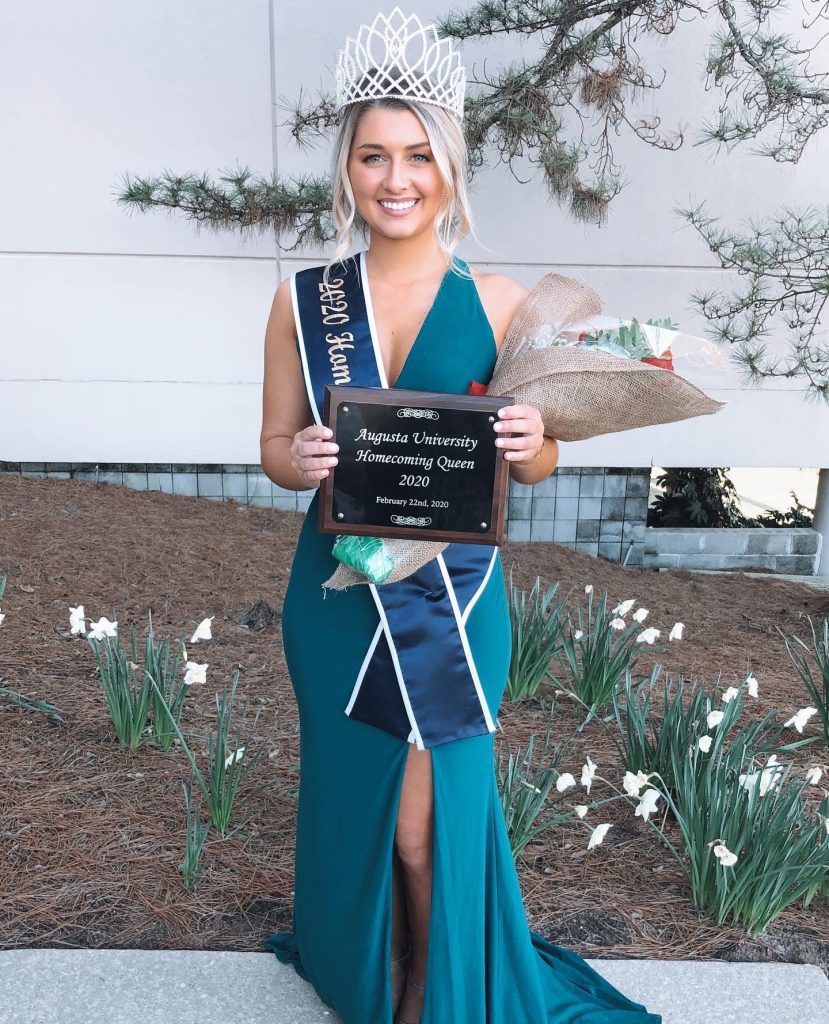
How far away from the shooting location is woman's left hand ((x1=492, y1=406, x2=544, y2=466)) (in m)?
1.62

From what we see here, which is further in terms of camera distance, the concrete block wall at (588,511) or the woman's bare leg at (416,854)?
the concrete block wall at (588,511)

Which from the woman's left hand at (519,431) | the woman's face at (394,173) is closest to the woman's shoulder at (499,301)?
the woman's face at (394,173)

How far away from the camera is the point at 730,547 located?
20.2 ft

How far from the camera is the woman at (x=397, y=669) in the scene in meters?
1.80

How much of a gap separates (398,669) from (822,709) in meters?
1.91

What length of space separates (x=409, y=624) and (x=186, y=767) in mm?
1465

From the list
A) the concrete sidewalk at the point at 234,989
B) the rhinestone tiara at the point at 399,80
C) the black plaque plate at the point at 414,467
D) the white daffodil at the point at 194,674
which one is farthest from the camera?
the white daffodil at the point at 194,674

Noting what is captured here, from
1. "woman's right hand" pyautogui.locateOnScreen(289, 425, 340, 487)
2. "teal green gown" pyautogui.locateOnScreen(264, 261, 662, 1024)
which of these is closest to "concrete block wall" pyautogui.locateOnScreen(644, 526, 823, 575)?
"teal green gown" pyautogui.locateOnScreen(264, 261, 662, 1024)

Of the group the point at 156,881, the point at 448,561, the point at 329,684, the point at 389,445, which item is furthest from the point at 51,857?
the point at 389,445

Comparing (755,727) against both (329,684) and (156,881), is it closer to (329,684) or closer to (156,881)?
(329,684)

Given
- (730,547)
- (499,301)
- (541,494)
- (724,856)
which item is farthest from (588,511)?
(499,301)

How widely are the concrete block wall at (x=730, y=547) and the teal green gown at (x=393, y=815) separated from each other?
429 cm

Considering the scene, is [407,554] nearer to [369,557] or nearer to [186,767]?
[369,557]

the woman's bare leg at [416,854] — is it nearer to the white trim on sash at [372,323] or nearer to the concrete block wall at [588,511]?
the white trim on sash at [372,323]
